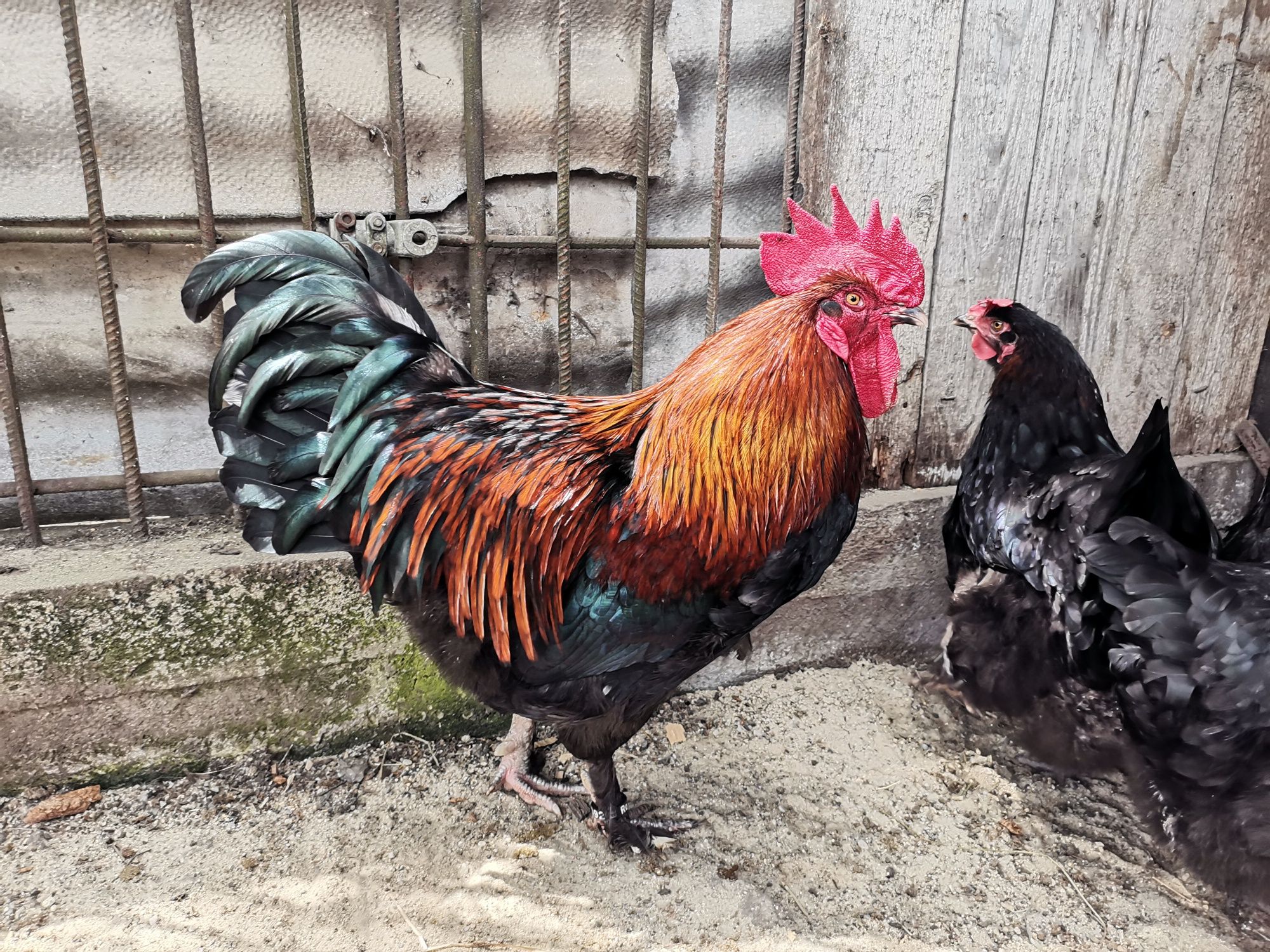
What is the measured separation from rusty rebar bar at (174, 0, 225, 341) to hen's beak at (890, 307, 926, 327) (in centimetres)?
176

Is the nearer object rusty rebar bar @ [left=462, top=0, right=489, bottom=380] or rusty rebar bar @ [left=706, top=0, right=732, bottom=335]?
rusty rebar bar @ [left=462, top=0, right=489, bottom=380]

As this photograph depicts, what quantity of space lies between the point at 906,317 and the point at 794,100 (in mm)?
1287

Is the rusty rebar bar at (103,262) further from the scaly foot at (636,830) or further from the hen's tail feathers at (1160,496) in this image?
the hen's tail feathers at (1160,496)

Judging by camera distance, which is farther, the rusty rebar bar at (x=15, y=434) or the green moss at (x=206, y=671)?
the green moss at (x=206, y=671)

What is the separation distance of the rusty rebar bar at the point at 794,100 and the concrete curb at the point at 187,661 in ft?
6.71

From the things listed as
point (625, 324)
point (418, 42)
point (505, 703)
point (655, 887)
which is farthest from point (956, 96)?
point (655, 887)

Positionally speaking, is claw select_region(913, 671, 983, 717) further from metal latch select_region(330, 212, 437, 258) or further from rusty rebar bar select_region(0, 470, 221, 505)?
rusty rebar bar select_region(0, 470, 221, 505)

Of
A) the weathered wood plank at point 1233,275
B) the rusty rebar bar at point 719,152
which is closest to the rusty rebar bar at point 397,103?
the rusty rebar bar at point 719,152

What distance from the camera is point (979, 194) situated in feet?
9.29

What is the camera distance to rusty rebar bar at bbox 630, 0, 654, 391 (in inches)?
97.3

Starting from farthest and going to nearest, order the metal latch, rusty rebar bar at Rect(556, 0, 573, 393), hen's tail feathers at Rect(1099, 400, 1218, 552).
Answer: the metal latch < rusty rebar bar at Rect(556, 0, 573, 393) < hen's tail feathers at Rect(1099, 400, 1218, 552)

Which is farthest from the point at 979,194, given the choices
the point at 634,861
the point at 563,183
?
the point at 634,861

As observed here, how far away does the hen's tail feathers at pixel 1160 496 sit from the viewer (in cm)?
201

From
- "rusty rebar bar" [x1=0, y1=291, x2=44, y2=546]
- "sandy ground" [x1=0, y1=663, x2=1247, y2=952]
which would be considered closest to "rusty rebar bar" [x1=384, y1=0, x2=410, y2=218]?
"rusty rebar bar" [x1=0, y1=291, x2=44, y2=546]
